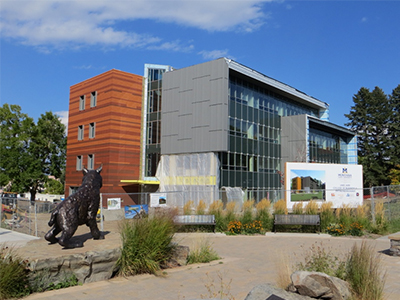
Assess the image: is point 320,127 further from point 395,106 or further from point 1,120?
point 1,120

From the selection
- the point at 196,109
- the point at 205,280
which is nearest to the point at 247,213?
the point at 205,280

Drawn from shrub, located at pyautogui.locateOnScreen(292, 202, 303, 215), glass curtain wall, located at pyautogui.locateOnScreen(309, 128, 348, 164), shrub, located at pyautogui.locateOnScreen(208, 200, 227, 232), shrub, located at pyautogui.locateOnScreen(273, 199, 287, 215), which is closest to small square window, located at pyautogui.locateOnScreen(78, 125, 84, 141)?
glass curtain wall, located at pyautogui.locateOnScreen(309, 128, 348, 164)

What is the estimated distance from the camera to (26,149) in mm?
42562

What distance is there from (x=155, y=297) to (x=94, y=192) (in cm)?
412

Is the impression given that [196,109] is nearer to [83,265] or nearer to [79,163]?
[79,163]

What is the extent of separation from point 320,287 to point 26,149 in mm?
43203

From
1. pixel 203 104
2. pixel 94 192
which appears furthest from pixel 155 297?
pixel 203 104

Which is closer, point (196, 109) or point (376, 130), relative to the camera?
point (196, 109)

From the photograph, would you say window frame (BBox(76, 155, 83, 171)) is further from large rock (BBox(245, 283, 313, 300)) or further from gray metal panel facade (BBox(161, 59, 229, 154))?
large rock (BBox(245, 283, 313, 300))

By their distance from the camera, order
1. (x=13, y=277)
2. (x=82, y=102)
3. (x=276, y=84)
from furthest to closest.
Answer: (x=82, y=102) < (x=276, y=84) < (x=13, y=277)

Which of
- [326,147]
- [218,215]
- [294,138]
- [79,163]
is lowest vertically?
[218,215]

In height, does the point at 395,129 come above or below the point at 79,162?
above

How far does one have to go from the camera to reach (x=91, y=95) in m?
39.0

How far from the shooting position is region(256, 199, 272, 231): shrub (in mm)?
17031
